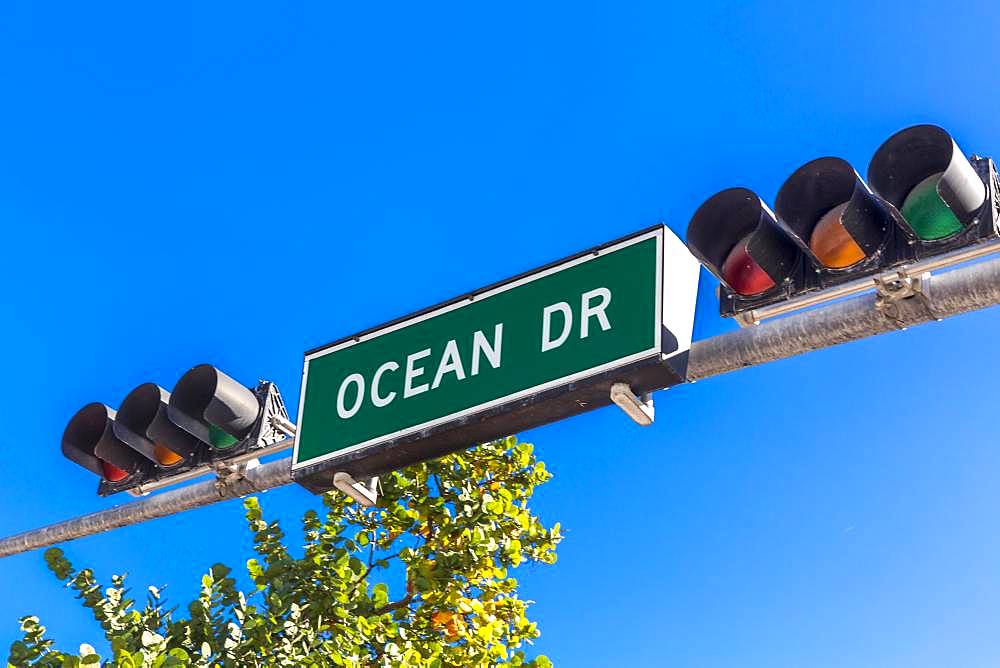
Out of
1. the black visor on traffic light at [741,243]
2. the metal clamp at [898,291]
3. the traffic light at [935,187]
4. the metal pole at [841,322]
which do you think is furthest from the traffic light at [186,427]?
the traffic light at [935,187]

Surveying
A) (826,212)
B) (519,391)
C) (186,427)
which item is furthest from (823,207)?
(186,427)

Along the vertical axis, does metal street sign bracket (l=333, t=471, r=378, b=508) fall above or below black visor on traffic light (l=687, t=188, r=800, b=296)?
below

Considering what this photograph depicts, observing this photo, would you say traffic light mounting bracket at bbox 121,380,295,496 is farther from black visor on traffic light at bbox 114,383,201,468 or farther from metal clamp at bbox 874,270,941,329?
metal clamp at bbox 874,270,941,329

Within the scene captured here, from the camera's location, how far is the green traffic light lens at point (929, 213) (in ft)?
14.8

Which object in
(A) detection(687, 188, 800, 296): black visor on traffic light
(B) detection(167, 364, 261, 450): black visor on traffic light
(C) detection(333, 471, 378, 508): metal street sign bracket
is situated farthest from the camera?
(B) detection(167, 364, 261, 450): black visor on traffic light

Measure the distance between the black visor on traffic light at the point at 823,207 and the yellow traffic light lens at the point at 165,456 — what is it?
3.50 meters

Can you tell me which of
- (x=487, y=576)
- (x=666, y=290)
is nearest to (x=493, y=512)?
(x=487, y=576)

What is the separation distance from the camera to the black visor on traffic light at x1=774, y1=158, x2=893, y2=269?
4770 mm

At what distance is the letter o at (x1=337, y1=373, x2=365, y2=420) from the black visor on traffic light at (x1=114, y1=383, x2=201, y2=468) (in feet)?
3.22

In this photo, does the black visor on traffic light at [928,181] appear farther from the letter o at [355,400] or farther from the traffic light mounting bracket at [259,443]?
the traffic light mounting bracket at [259,443]

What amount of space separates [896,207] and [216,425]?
11.7 feet

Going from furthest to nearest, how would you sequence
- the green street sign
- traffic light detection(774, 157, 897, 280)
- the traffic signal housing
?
the traffic signal housing < the green street sign < traffic light detection(774, 157, 897, 280)

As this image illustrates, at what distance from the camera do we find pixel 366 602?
1106cm

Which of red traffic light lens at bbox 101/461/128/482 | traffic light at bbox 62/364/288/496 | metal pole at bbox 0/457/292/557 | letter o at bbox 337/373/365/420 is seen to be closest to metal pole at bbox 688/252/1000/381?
letter o at bbox 337/373/365/420
